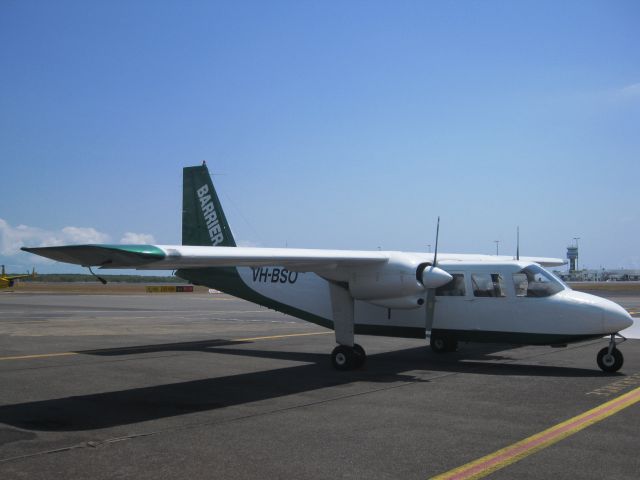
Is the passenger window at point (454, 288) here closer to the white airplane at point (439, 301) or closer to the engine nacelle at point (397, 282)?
the white airplane at point (439, 301)

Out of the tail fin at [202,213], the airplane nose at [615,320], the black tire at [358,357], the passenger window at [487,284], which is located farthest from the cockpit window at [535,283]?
the tail fin at [202,213]

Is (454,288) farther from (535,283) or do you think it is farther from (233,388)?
(233,388)

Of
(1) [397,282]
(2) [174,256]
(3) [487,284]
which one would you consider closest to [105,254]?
(2) [174,256]

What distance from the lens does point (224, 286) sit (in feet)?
61.1

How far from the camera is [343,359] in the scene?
1442 cm

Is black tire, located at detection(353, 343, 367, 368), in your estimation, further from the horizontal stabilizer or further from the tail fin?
the tail fin

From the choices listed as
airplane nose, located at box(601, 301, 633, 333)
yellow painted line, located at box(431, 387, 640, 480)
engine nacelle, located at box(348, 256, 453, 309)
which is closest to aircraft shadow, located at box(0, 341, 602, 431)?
airplane nose, located at box(601, 301, 633, 333)

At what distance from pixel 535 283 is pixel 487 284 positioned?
1098mm

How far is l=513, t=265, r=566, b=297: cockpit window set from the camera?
46.0 feet

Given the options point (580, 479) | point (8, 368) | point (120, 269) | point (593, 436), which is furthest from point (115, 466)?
point (8, 368)

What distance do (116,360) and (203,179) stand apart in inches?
266

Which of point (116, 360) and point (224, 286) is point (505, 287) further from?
point (116, 360)

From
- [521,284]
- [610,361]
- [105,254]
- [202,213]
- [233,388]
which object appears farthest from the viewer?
[202,213]

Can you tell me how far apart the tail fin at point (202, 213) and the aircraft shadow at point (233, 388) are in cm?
381
